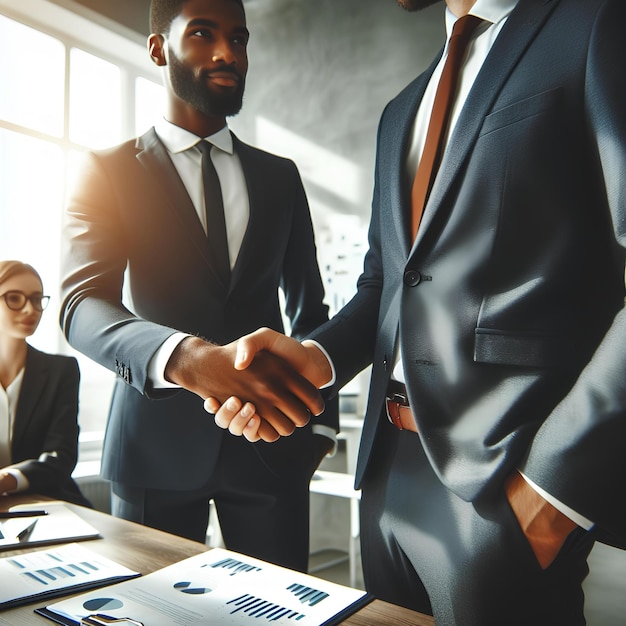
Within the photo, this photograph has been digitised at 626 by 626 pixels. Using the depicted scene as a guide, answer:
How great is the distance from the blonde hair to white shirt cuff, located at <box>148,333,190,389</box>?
1.10 meters

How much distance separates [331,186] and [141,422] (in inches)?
99.8

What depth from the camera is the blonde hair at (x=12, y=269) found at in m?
1.87

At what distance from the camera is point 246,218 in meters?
1.48

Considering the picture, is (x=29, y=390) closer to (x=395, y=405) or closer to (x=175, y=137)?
(x=175, y=137)

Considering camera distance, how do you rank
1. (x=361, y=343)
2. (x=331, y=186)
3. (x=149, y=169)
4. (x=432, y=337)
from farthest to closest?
(x=331, y=186), (x=149, y=169), (x=361, y=343), (x=432, y=337)

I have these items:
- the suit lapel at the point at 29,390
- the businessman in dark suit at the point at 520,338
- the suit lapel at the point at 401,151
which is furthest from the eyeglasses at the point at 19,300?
the businessman in dark suit at the point at 520,338

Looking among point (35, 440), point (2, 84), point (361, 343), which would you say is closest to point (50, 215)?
point (2, 84)

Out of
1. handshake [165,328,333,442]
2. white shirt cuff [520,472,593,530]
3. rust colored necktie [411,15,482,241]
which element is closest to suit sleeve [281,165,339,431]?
handshake [165,328,333,442]

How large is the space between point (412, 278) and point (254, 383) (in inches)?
14.3

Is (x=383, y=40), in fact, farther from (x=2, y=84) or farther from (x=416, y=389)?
(x=416, y=389)

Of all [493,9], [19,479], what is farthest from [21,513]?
[493,9]

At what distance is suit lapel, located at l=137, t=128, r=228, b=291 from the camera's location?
4.48 feet

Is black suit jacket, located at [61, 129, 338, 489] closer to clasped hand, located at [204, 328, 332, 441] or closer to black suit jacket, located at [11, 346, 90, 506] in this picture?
clasped hand, located at [204, 328, 332, 441]

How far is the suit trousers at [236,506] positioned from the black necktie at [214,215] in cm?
44
